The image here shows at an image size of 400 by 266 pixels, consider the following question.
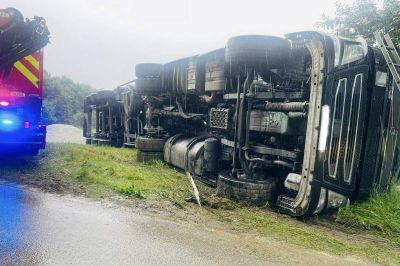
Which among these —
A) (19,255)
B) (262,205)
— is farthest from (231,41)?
(19,255)

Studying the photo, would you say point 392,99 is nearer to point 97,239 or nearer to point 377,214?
point 377,214

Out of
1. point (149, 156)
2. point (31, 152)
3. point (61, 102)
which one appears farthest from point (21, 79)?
point (61, 102)

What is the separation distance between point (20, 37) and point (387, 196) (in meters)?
5.71

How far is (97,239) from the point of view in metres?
2.82

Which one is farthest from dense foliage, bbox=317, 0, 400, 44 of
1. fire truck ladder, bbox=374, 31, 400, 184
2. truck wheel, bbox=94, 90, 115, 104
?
truck wheel, bbox=94, 90, 115, 104

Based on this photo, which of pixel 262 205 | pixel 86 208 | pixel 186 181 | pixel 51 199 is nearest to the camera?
pixel 86 208

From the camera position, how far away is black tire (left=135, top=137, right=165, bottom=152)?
7.79m

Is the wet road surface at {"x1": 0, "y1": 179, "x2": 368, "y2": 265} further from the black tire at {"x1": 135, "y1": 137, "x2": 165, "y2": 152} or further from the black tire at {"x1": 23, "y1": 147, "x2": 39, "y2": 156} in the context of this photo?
the black tire at {"x1": 135, "y1": 137, "x2": 165, "y2": 152}

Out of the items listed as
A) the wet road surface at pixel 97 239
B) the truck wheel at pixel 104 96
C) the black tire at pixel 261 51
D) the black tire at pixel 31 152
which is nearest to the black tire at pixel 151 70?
the black tire at pixel 31 152

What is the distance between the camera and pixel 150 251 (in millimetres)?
2652

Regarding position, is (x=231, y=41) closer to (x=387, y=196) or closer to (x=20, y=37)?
(x=387, y=196)

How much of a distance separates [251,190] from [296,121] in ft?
3.49

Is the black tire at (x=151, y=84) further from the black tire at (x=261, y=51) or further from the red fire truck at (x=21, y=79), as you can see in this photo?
the black tire at (x=261, y=51)

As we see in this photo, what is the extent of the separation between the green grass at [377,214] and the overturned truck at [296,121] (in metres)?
0.14
